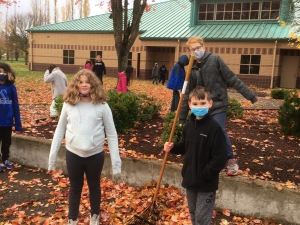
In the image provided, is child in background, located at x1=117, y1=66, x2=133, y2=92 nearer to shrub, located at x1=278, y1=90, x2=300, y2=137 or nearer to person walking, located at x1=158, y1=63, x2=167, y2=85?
shrub, located at x1=278, y1=90, x2=300, y2=137

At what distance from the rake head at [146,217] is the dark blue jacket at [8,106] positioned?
9.49 feet

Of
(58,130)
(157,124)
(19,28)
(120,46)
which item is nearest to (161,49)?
(120,46)

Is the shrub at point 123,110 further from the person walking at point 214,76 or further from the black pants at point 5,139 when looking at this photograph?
the person walking at point 214,76

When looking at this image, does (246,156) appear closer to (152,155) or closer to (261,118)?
(152,155)

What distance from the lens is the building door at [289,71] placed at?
23219 millimetres

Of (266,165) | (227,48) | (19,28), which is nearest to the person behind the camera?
(266,165)

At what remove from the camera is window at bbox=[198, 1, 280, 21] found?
23500 millimetres

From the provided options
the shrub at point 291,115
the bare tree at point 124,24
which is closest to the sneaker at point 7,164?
the bare tree at point 124,24

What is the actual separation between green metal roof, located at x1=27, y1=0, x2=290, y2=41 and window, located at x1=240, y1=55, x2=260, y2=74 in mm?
1450

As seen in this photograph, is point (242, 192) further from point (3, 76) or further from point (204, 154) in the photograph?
point (3, 76)

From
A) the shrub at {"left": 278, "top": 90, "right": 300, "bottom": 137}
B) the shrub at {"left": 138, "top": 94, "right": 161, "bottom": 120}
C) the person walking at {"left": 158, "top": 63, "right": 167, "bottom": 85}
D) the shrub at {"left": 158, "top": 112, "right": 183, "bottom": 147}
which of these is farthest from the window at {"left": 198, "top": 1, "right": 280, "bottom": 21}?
the shrub at {"left": 158, "top": 112, "right": 183, "bottom": 147}

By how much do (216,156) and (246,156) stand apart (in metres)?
2.76

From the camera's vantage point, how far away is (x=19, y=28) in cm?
6034

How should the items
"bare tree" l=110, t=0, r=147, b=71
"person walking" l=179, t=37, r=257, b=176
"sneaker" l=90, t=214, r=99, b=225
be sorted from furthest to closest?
"bare tree" l=110, t=0, r=147, b=71
"person walking" l=179, t=37, r=257, b=176
"sneaker" l=90, t=214, r=99, b=225
